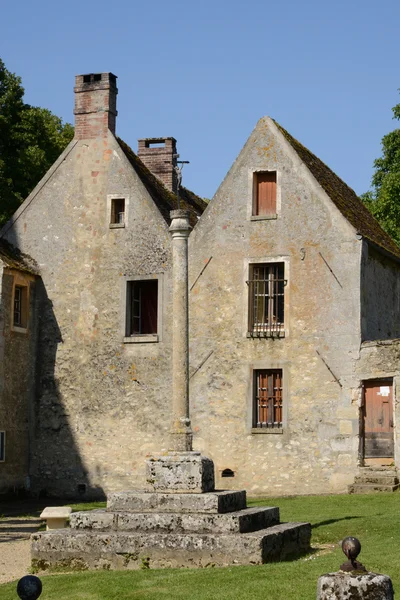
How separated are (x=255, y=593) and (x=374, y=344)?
571 inches

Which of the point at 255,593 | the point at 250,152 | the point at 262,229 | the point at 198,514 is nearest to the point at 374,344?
the point at 262,229

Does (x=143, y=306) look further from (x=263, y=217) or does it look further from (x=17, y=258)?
(x=263, y=217)

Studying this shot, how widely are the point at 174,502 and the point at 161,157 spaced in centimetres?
1879

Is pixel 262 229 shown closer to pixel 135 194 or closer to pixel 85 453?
pixel 135 194

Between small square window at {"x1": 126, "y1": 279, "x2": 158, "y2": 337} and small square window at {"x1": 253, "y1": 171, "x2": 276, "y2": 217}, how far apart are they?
11.3ft

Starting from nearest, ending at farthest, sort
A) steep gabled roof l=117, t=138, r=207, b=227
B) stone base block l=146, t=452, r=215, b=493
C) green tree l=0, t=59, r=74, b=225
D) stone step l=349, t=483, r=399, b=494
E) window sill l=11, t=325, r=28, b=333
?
stone base block l=146, t=452, r=215, b=493
stone step l=349, t=483, r=399, b=494
window sill l=11, t=325, r=28, b=333
steep gabled roof l=117, t=138, r=207, b=227
green tree l=0, t=59, r=74, b=225

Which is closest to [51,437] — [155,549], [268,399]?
[268,399]

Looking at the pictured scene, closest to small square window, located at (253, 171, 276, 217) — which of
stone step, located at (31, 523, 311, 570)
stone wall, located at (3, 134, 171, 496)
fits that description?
stone wall, located at (3, 134, 171, 496)

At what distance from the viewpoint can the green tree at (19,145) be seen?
33875 millimetres

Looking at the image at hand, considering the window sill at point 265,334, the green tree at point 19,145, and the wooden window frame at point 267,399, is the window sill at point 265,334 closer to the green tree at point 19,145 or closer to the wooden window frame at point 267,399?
the wooden window frame at point 267,399

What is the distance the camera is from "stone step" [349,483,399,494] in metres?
23.2

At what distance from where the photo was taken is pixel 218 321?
85.0 ft

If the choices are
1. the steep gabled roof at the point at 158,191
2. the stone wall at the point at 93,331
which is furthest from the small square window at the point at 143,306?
the steep gabled roof at the point at 158,191

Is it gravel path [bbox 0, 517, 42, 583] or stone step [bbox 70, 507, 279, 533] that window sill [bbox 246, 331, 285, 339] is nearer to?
gravel path [bbox 0, 517, 42, 583]
